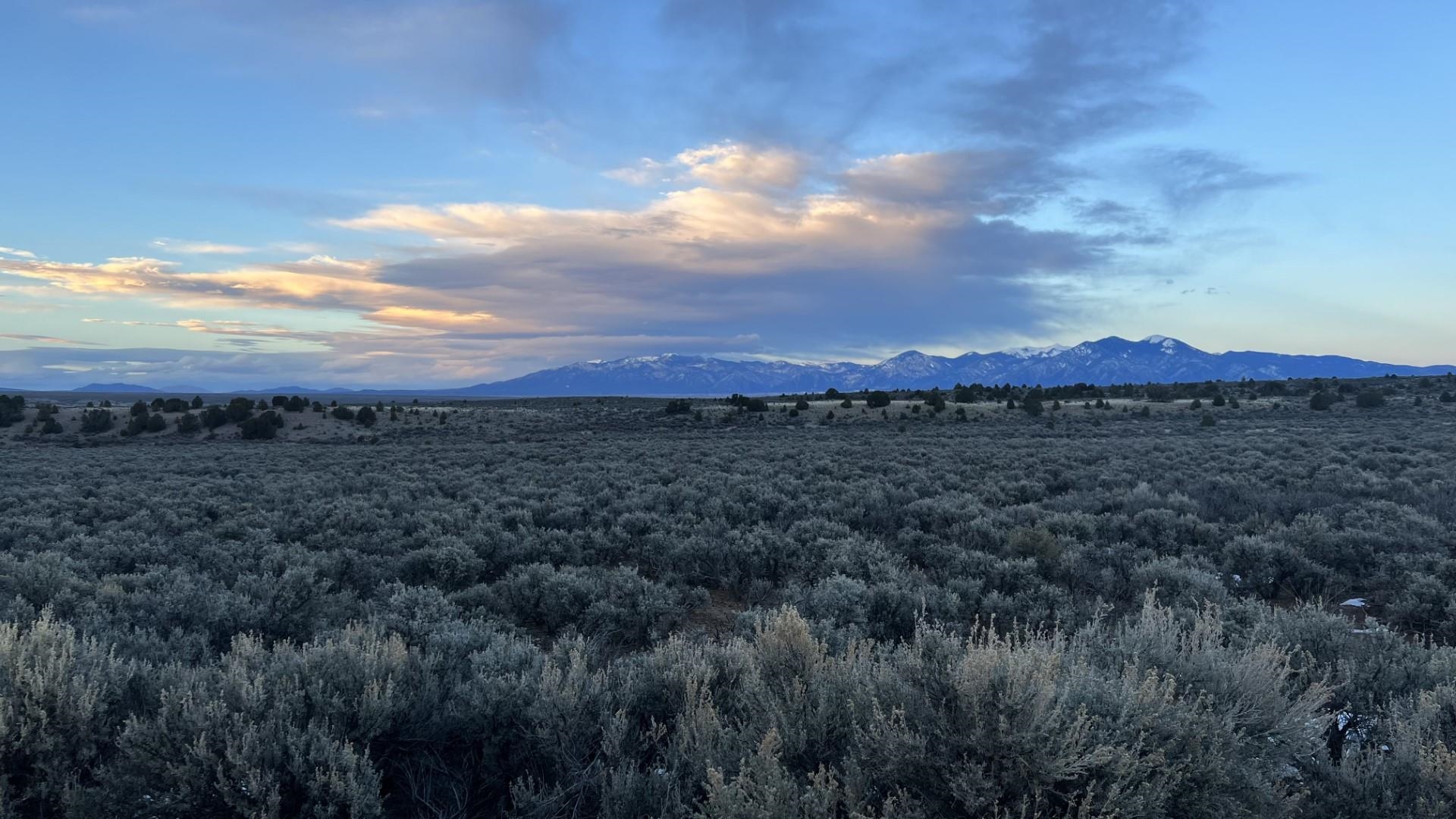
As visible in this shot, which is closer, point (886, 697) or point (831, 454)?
point (886, 697)

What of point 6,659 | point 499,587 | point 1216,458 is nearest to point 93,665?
point 6,659

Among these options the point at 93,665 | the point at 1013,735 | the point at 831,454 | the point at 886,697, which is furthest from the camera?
the point at 831,454

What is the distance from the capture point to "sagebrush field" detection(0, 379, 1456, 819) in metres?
3.12

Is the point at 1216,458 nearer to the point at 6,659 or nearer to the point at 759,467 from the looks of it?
the point at 759,467

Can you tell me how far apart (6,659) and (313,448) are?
3418 centimetres

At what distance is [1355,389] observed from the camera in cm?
5803

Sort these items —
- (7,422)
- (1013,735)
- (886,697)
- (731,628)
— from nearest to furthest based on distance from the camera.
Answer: (1013,735), (886,697), (731,628), (7,422)

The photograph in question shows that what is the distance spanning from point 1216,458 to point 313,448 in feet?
124

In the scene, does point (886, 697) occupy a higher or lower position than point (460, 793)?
higher

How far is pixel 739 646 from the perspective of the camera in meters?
4.82

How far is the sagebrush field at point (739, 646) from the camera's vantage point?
312cm

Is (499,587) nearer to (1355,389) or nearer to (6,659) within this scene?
(6,659)

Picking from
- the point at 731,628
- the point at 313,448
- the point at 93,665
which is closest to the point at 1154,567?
the point at 731,628

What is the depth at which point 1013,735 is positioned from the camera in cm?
291
